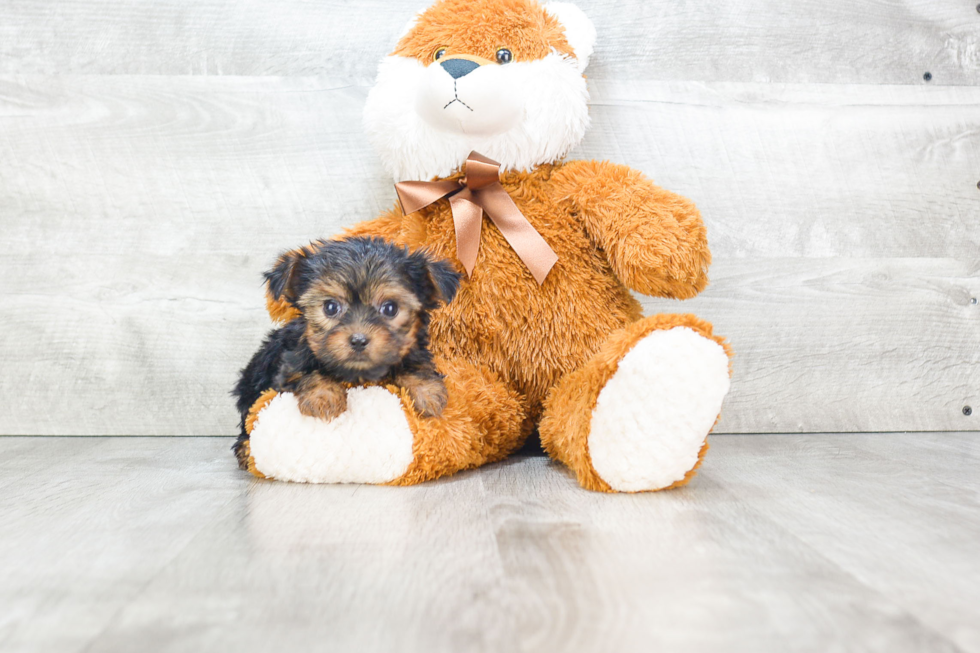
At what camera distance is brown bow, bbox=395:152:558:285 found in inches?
50.0

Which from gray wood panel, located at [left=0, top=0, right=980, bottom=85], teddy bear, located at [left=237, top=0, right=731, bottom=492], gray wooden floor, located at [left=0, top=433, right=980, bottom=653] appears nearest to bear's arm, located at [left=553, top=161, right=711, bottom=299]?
teddy bear, located at [left=237, top=0, right=731, bottom=492]

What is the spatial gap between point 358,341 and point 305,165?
71 cm

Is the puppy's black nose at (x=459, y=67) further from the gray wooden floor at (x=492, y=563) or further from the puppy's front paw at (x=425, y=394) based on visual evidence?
the gray wooden floor at (x=492, y=563)

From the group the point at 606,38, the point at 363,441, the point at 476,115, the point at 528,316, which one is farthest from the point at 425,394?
the point at 606,38

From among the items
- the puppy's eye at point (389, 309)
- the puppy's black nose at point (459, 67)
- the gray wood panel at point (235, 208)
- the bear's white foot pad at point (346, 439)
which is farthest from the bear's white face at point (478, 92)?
the bear's white foot pad at point (346, 439)

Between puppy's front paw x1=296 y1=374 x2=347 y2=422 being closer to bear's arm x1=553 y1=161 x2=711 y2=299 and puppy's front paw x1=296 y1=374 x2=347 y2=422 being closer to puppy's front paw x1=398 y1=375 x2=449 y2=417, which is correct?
puppy's front paw x1=398 y1=375 x2=449 y2=417

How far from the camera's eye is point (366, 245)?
3.63ft

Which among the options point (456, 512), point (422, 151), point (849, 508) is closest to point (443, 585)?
point (456, 512)

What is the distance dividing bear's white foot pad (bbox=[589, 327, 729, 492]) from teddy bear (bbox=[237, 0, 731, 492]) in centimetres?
2

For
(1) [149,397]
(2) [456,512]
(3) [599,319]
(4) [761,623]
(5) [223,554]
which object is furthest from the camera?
(1) [149,397]

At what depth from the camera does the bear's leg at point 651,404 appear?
1.06 m

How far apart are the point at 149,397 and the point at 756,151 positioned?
142cm

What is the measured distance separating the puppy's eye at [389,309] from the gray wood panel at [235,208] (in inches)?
22.9

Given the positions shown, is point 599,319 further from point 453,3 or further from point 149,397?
point 149,397
